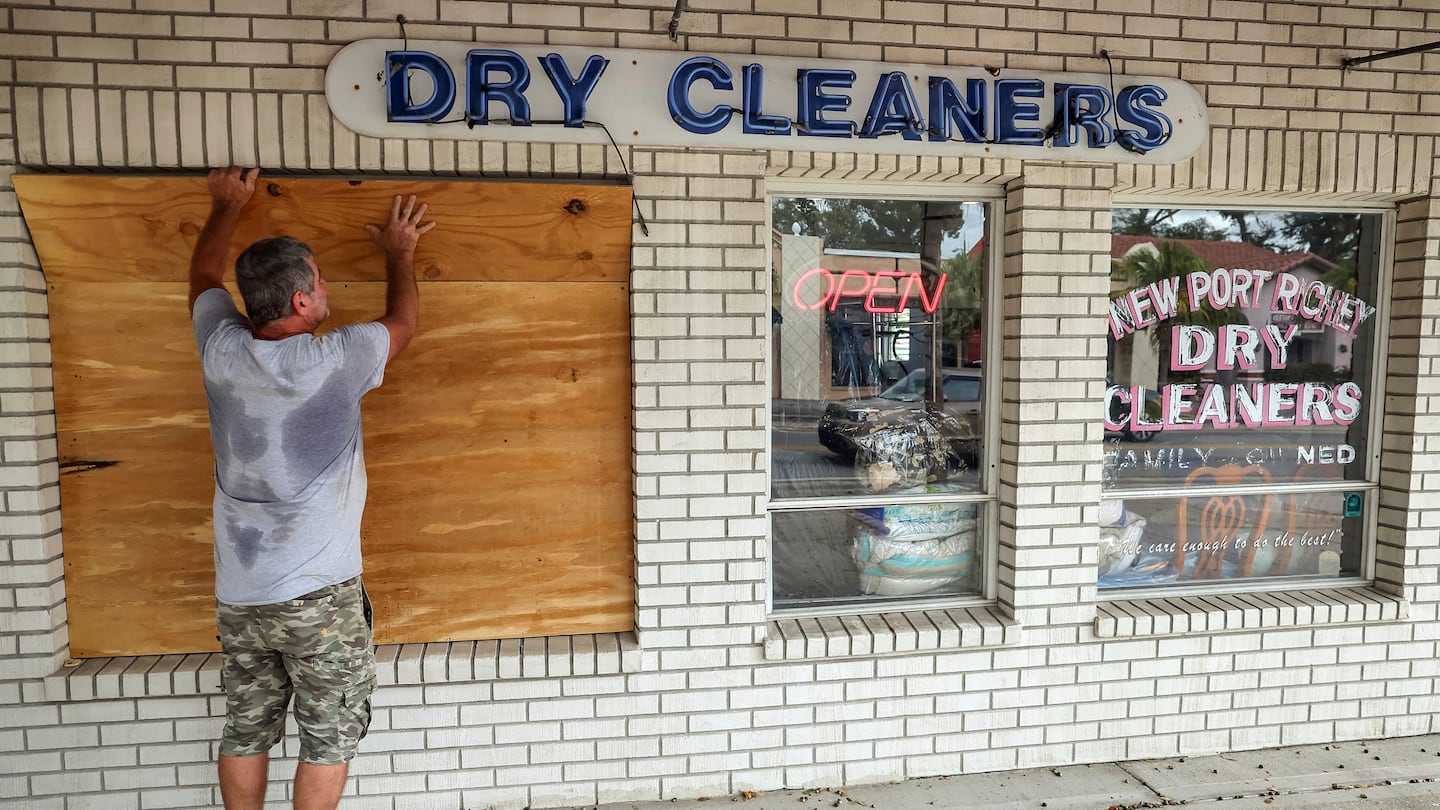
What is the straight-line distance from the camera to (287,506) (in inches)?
104

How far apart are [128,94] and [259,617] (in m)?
1.87

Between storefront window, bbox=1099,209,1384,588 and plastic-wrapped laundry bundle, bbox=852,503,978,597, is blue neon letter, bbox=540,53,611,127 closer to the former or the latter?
plastic-wrapped laundry bundle, bbox=852,503,978,597

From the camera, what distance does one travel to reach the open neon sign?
3.55 m

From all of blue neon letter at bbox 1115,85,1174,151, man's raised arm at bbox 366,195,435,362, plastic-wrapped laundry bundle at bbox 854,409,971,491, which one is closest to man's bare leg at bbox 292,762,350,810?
man's raised arm at bbox 366,195,435,362

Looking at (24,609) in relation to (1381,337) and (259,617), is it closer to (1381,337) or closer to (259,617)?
(259,617)

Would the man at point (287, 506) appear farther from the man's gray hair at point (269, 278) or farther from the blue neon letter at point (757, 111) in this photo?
the blue neon letter at point (757, 111)

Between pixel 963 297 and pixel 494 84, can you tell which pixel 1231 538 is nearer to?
pixel 963 297

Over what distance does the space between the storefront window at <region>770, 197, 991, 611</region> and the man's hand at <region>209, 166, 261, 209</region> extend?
1972mm

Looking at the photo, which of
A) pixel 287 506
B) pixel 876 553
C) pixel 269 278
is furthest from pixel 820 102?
pixel 287 506

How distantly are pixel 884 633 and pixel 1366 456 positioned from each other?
2.55m

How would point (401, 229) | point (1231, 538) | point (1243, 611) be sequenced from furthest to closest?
point (1231, 538), point (1243, 611), point (401, 229)

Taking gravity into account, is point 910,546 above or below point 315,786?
above

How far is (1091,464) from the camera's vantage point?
139 inches

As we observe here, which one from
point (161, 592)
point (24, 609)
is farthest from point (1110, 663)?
point (24, 609)
